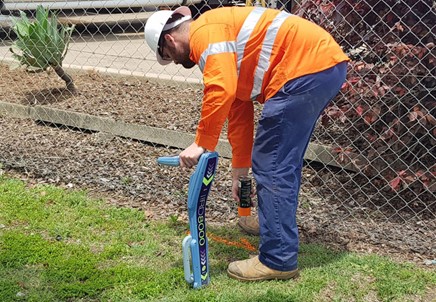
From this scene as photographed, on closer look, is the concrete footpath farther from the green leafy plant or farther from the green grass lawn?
the green grass lawn

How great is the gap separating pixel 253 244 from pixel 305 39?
55.2 inches

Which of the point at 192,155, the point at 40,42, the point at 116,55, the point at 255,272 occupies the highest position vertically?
the point at 192,155

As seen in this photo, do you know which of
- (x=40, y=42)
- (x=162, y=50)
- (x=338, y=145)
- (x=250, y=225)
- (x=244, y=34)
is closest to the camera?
(x=244, y=34)

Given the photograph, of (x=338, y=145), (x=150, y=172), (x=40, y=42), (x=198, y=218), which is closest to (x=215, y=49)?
(x=198, y=218)

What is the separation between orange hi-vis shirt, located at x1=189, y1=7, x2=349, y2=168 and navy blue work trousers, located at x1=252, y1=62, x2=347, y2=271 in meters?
0.07

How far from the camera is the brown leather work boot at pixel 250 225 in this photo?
4328 millimetres

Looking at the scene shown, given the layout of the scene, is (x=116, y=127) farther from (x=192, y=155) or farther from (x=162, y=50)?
(x=192, y=155)

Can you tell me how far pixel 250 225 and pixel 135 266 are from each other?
0.83 metres

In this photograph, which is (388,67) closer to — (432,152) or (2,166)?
(432,152)

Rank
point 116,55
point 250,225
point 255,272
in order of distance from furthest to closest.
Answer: point 116,55 → point 250,225 → point 255,272

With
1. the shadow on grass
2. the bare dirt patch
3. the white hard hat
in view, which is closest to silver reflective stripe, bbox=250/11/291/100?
the white hard hat

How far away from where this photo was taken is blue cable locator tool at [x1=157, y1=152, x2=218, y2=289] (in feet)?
11.3

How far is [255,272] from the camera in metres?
3.70

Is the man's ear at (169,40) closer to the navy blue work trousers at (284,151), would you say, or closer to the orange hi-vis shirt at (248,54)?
the orange hi-vis shirt at (248,54)
